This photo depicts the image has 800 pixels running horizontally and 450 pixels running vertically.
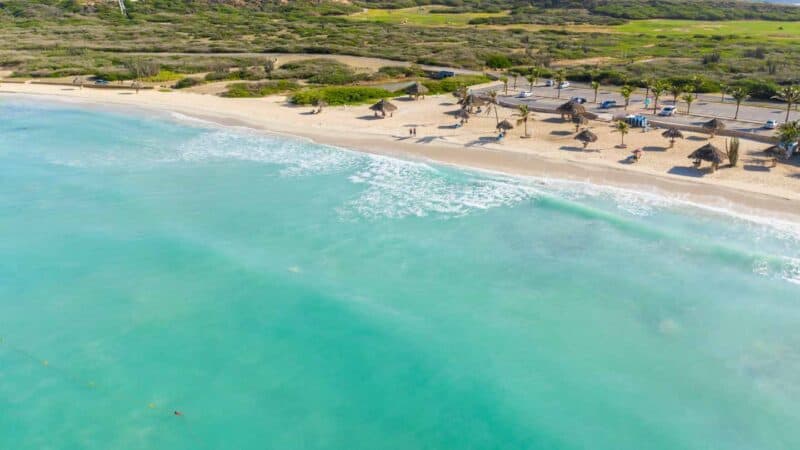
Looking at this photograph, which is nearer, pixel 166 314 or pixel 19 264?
pixel 166 314

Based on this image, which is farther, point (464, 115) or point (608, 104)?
point (608, 104)

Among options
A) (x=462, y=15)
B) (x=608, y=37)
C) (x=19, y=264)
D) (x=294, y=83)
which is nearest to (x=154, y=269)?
(x=19, y=264)

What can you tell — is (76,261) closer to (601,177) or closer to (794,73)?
(601,177)

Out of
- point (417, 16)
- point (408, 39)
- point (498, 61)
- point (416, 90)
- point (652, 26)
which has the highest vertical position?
point (417, 16)

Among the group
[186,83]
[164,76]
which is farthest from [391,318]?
[164,76]

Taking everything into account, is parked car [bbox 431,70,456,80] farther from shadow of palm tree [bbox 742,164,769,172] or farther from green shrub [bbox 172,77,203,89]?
shadow of palm tree [bbox 742,164,769,172]

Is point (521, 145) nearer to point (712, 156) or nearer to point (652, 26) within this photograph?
point (712, 156)
